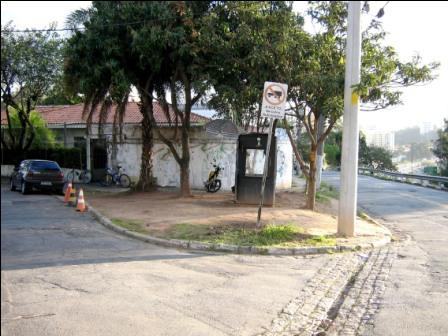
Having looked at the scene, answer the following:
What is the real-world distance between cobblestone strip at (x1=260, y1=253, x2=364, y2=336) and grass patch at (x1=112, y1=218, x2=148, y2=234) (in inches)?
181

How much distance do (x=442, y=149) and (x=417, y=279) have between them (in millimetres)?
38447

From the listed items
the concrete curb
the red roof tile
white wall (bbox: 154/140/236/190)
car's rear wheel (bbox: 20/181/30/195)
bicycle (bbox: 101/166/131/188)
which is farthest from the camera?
the red roof tile

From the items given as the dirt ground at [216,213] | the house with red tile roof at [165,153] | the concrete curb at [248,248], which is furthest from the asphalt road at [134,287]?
the house with red tile roof at [165,153]

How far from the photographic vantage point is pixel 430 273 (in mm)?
8836

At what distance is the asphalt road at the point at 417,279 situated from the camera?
19.8 ft

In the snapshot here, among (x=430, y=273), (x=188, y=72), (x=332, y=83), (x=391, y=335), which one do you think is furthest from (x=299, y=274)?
(x=188, y=72)

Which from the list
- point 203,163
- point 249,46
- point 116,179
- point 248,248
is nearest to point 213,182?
point 203,163

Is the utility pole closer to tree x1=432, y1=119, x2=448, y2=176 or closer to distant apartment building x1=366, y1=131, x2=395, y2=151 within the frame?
tree x1=432, y1=119, x2=448, y2=176

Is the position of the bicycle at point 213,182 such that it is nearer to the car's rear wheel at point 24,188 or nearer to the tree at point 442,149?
the car's rear wheel at point 24,188

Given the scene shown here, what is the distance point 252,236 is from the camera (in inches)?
442

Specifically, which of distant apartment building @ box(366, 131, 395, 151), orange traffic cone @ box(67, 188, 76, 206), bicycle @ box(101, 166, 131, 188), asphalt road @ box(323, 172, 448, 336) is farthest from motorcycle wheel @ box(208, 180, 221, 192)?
distant apartment building @ box(366, 131, 395, 151)

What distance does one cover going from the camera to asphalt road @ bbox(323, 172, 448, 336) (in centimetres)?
603

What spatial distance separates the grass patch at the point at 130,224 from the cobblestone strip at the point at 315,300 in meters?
4.60

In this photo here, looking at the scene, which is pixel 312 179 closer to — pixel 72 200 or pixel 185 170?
pixel 185 170
